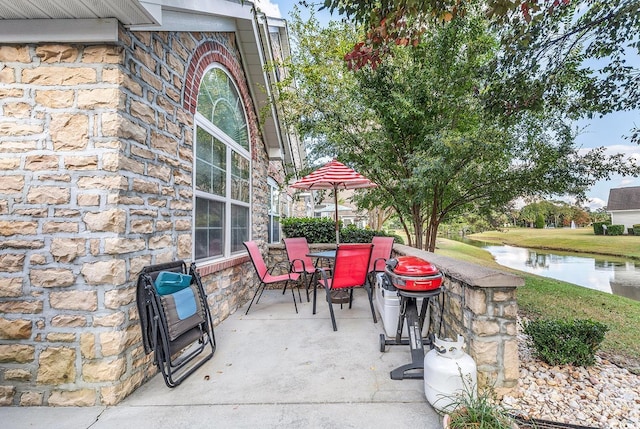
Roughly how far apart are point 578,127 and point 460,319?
5181mm

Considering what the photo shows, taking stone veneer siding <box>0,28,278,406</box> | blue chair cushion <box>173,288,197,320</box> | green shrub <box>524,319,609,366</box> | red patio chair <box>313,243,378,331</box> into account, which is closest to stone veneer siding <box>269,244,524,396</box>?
green shrub <box>524,319,609,366</box>

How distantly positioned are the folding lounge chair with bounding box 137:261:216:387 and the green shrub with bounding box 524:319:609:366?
3408 mm

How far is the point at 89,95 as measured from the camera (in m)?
2.40

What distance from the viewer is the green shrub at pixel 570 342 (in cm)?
293

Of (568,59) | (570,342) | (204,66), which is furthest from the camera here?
(568,59)

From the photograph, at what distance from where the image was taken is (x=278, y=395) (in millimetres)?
2434

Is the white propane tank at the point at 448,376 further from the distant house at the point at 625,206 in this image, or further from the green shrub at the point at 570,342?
the distant house at the point at 625,206

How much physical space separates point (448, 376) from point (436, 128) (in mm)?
5379

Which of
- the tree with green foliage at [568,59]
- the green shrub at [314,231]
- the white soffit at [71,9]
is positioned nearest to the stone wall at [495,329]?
the tree with green foliage at [568,59]

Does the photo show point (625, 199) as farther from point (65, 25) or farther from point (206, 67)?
point (65, 25)

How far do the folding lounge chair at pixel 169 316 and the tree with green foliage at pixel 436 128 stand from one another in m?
4.38

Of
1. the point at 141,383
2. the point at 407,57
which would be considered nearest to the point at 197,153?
the point at 141,383

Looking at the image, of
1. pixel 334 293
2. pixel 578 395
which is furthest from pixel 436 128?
pixel 578 395

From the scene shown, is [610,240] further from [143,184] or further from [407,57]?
[143,184]
